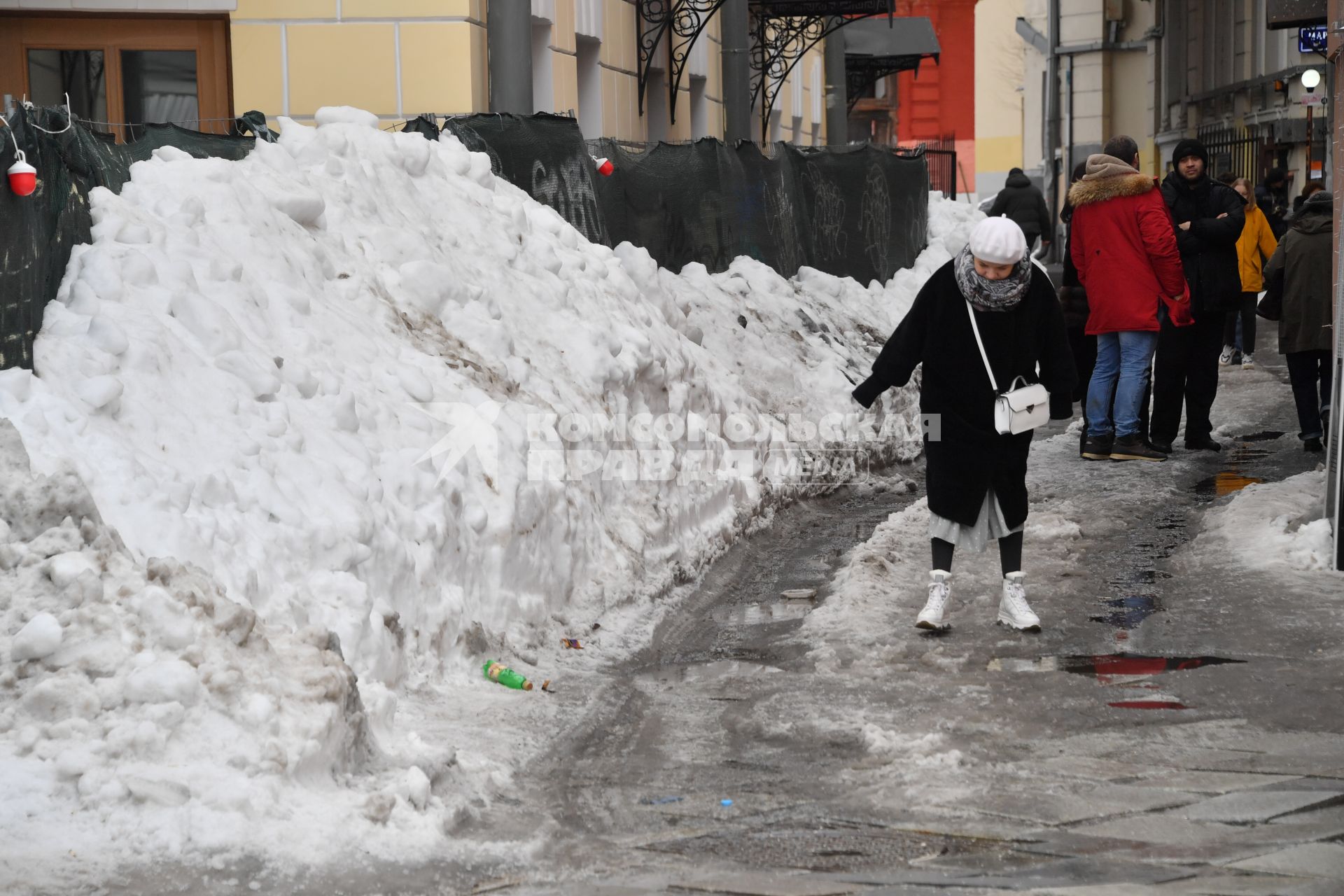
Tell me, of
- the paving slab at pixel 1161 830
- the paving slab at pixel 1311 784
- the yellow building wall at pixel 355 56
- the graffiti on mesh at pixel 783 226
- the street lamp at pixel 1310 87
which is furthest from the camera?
the street lamp at pixel 1310 87

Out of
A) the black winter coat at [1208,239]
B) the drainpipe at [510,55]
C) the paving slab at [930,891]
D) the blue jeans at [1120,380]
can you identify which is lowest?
the paving slab at [930,891]

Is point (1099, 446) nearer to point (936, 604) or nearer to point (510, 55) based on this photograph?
point (936, 604)

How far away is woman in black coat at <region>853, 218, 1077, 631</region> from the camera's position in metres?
6.25

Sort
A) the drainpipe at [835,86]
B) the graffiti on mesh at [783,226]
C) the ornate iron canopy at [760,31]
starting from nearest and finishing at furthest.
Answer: the graffiti on mesh at [783,226] → the ornate iron canopy at [760,31] → the drainpipe at [835,86]

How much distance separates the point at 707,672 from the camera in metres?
5.91

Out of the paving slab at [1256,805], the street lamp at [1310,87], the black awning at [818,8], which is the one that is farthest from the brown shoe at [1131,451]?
the street lamp at [1310,87]

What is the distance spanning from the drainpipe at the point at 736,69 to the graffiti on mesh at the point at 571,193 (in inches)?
235

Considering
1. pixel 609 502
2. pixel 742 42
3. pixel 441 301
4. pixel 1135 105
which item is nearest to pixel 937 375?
pixel 609 502

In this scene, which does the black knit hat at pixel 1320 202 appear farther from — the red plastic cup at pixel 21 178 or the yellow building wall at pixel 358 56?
the red plastic cup at pixel 21 178

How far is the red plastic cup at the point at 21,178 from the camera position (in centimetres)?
529

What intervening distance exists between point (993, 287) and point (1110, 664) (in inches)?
59.4

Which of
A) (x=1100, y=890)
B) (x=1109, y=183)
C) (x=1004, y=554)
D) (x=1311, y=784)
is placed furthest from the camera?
(x=1109, y=183)

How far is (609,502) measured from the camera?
7387mm

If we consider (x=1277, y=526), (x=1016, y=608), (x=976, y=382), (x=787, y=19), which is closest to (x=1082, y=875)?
(x=1016, y=608)
